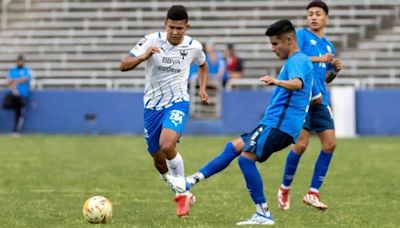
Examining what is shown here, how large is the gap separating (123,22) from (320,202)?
21.4 meters

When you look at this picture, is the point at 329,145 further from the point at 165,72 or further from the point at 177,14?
the point at 177,14

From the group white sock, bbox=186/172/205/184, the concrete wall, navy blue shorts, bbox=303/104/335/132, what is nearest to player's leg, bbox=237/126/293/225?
white sock, bbox=186/172/205/184

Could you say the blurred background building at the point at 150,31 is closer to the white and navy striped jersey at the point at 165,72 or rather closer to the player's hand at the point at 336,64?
the player's hand at the point at 336,64

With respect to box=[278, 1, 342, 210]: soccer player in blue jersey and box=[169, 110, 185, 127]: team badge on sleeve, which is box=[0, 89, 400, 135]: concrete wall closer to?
box=[278, 1, 342, 210]: soccer player in blue jersey

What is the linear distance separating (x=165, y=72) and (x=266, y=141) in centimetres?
184

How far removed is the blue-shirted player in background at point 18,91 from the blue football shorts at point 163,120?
16362 mm

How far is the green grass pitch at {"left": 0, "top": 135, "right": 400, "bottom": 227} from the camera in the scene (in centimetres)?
1023

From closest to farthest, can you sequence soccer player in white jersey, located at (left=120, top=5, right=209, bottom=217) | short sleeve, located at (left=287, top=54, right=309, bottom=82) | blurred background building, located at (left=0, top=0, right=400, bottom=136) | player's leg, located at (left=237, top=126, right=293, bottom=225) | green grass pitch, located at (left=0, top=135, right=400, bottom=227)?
short sleeve, located at (left=287, top=54, right=309, bottom=82), player's leg, located at (left=237, top=126, right=293, bottom=225), green grass pitch, located at (left=0, top=135, right=400, bottom=227), soccer player in white jersey, located at (left=120, top=5, right=209, bottom=217), blurred background building, located at (left=0, top=0, right=400, bottom=136)

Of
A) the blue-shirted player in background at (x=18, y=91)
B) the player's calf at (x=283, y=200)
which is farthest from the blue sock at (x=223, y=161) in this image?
the blue-shirted player in background at (x=18, y=91)

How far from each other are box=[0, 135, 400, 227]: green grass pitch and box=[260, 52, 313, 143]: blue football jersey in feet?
3.13

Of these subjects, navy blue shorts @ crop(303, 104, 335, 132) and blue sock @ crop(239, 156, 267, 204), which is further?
navy blue shorts @ crop(303, 104, 335, 132)

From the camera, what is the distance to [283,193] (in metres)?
11.4

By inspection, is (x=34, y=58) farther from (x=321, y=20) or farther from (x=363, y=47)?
(x=321, y=20)

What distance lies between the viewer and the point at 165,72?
1108 cm
